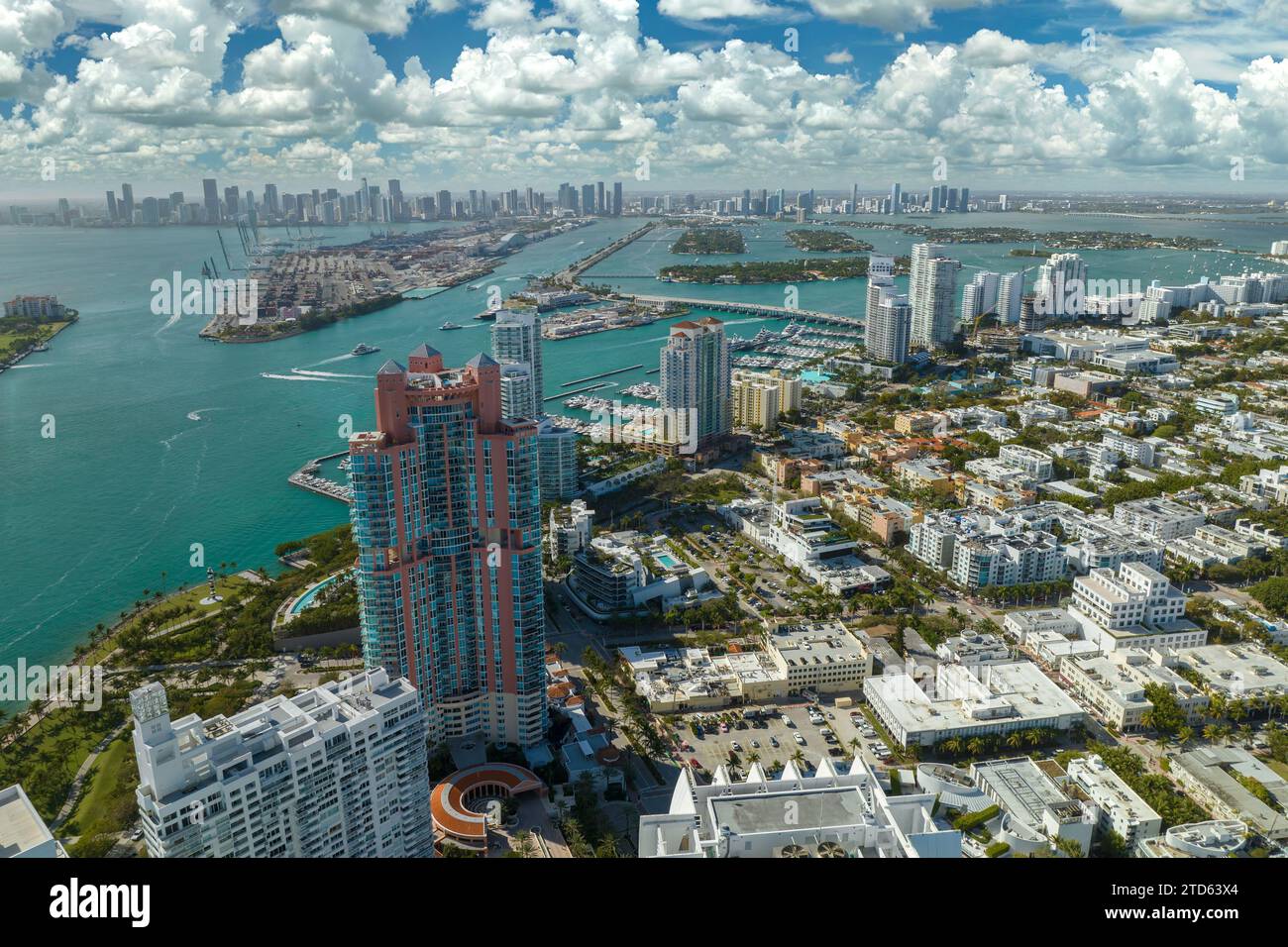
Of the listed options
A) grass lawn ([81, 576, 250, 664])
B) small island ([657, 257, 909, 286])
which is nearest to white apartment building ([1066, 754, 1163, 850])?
grass lawn ([81, 576, 250, 664])

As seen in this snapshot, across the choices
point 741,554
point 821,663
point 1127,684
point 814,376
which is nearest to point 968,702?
point 821,663

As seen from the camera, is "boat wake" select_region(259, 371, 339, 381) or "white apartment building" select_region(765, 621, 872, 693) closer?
"white apartment building" select_region(765, 621, 872, 693)

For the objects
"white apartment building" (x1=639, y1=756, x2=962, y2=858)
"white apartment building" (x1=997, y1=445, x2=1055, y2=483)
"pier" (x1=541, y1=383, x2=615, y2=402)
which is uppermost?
"white apartment building" (x1=639, y1=756, x2=962, y2=858)

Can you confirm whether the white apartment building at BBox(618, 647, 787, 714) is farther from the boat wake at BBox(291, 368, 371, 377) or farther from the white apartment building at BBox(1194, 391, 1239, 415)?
the boat wake at BBox(291, 368, 371, 377)

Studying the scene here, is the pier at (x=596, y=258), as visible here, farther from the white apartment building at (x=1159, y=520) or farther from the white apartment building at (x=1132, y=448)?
the white apartment building at (x=1159, y=520)

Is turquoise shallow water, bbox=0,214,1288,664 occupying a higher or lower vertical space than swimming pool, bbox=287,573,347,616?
higher
